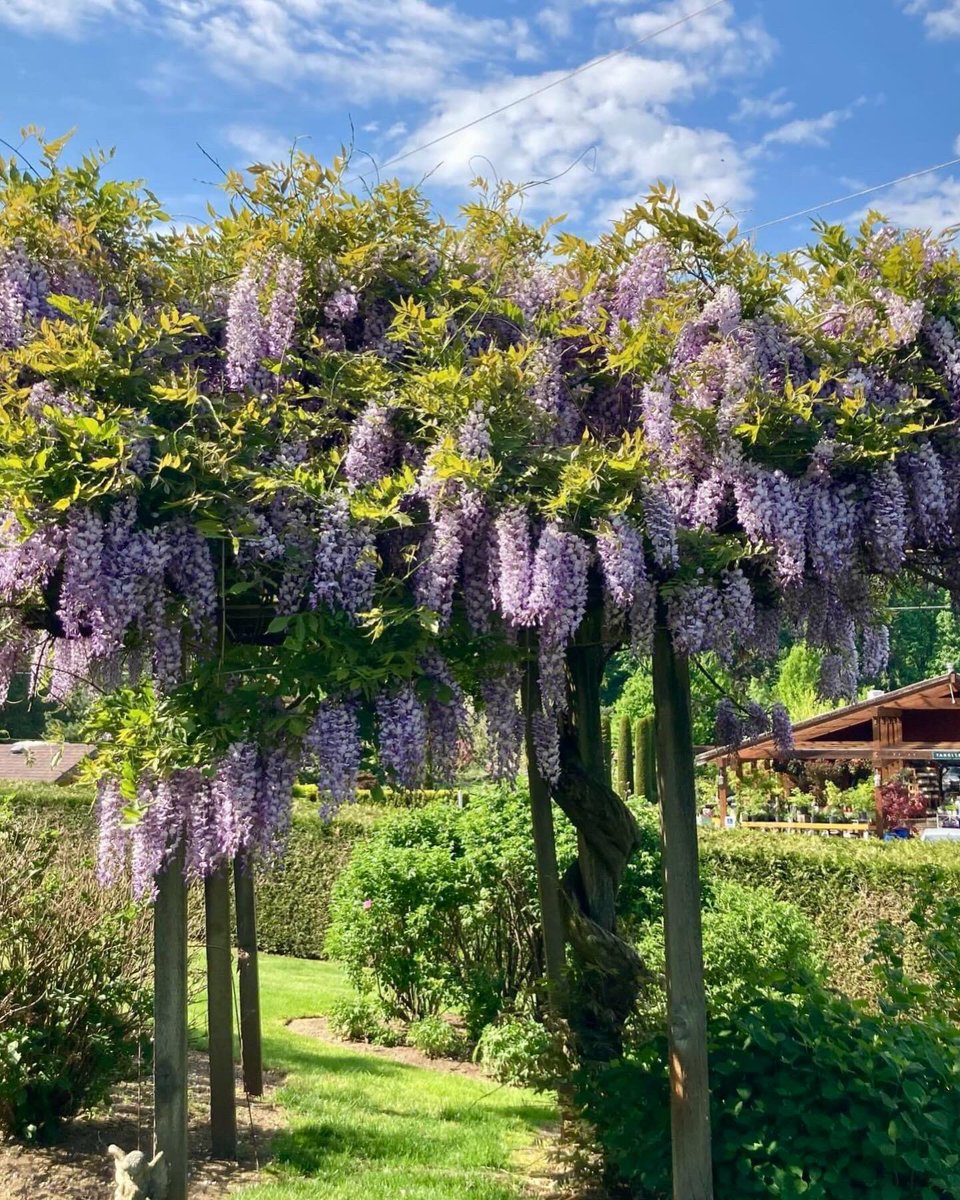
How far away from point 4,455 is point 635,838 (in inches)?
118

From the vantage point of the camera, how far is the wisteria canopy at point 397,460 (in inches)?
123

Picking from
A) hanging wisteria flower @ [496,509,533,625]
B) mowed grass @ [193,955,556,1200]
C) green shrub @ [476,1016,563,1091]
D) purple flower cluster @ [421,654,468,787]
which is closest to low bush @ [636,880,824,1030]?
Answer: green shrub @ [476,1016,563,1091]

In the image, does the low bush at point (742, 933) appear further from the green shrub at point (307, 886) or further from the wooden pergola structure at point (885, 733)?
the wooden pergola structure at point (885, 733)

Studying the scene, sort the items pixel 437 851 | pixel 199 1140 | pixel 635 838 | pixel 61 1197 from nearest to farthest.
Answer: pixel 61 1197 < pixel 635 838 < pixel 199 1140 < pixel 437 851

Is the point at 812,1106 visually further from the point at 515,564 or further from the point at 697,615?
the point at 515,564

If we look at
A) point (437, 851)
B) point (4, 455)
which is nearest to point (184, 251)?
Result: point (4, 455)

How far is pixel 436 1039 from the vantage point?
25.2 ft

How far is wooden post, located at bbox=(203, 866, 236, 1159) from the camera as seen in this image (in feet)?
15.8

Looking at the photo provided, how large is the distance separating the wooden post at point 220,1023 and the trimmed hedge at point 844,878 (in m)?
4.16

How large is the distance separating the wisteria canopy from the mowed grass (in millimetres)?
1997

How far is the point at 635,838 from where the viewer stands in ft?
15.4

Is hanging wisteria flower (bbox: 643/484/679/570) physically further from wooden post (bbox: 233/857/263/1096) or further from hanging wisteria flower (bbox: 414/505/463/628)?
wooden post (bbox: 233/857/263/1096)

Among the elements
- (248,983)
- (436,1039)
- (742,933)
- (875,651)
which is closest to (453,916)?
(436,1039)

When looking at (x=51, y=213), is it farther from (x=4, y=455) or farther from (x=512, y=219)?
(x=512, y=219)
